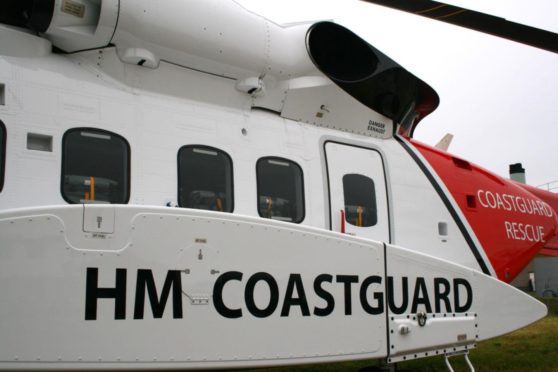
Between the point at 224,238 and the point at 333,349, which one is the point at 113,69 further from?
the point at 333,349

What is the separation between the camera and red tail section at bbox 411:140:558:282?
6.27 metres

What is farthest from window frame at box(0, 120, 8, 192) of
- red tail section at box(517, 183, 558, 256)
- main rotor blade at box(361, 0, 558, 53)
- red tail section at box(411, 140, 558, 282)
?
red tail section at box(517, 183, 558, 256)

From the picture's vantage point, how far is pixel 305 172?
16.5 feet

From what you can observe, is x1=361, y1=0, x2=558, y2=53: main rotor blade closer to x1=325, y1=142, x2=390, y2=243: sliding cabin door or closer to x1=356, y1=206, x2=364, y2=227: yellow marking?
x1=325, y1=142, x2=390, y2=243: sliding cabin door

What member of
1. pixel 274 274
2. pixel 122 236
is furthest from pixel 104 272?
pixel 274 274

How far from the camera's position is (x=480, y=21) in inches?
190

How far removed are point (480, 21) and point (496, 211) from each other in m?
2.53

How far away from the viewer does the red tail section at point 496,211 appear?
6.27 m

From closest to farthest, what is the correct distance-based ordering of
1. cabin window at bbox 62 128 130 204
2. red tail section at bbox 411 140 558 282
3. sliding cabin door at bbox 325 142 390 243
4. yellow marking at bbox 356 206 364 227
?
cabin window at bbox 62 128 130 204 → sliding cabin door at bbox 325 142 390 243 → yellow marking at bbox 356 206 364 227 → red tail section at bbox 411 140 558 282

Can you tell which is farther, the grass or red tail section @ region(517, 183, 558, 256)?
red tail section @ region(517, 183, 558, 256)

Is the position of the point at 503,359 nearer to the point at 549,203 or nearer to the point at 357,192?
the point at 549,203

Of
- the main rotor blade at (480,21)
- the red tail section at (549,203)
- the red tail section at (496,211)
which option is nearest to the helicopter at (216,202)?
the red tail section at (496,211)

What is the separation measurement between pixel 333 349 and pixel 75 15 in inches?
117

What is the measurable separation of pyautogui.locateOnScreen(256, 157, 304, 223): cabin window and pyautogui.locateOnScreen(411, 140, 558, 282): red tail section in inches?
72.1
